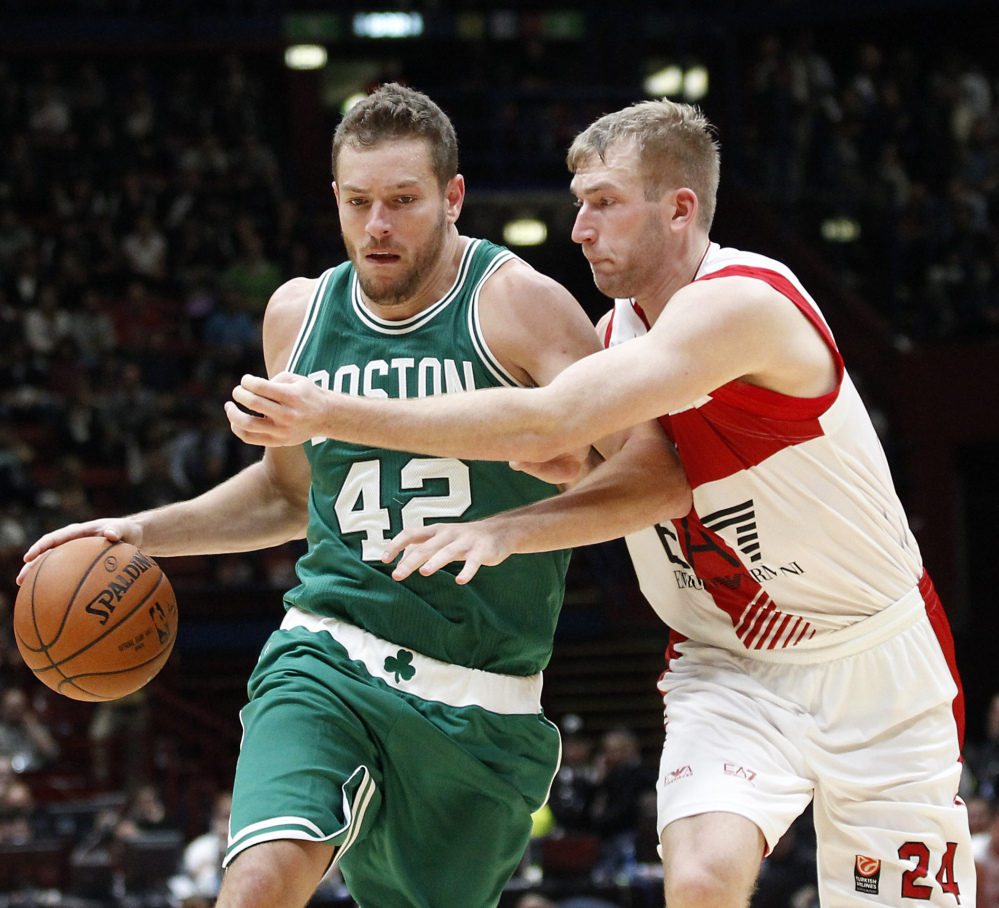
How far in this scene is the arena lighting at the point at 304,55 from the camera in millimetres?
19422

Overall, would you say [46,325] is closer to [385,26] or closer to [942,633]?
[385,26]

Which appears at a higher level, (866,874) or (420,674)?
(420,674)

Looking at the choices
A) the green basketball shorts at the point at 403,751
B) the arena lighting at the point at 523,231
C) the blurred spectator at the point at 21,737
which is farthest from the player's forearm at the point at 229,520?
the arena lighting at the point at 523,231

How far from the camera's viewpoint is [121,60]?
19.8 metres

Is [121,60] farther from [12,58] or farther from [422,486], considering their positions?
[422,486]

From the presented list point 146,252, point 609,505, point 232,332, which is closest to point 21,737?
point 232,332

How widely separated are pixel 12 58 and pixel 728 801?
18.2 m

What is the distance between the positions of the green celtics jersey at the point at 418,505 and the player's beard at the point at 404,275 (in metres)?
0.10

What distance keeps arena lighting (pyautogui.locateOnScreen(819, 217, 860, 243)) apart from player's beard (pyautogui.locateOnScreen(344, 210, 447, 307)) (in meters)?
14.2

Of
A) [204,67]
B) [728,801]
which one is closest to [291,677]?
[728,801]

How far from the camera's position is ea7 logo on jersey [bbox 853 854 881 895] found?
151 inches

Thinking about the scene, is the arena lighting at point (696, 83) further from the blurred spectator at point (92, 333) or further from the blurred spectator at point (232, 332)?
the blurred spectator at point (92, 333)

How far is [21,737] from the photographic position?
39.7 ft

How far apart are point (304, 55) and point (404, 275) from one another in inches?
642
